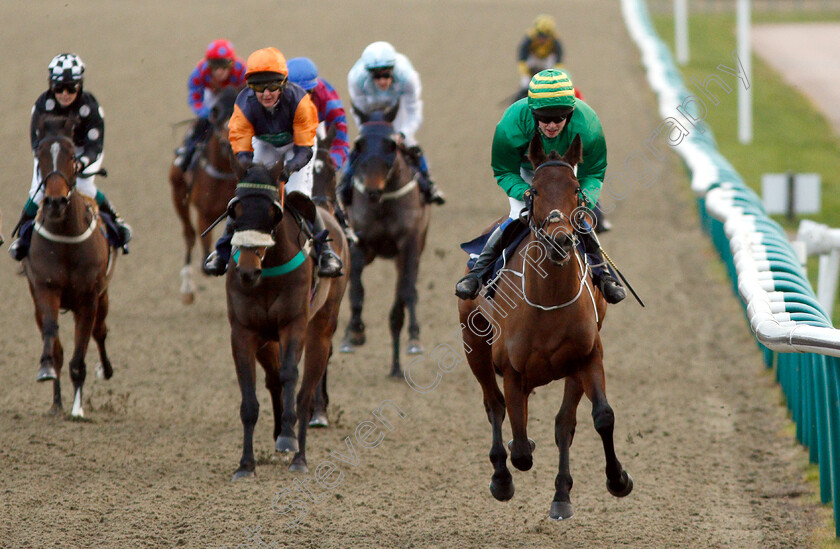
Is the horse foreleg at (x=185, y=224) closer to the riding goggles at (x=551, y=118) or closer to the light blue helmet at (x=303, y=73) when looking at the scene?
the light blue helmet at (x=303, y=73)

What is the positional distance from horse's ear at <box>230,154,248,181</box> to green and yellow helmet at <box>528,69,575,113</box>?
1597 millimetres

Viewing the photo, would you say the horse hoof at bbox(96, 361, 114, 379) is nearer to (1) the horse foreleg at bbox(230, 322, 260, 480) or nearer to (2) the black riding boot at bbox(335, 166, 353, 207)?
(2) the black riding boot at bbox(335, 166, 353, 207)

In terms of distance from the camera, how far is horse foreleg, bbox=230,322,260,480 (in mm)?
6566

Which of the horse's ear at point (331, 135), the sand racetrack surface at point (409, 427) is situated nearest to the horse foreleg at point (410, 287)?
the sand racetrack surface at point (409, 427)

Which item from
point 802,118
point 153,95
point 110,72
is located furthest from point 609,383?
point 110,72

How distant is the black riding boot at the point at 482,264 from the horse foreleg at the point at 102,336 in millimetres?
3221

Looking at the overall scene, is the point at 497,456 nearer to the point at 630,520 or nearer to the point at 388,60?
the point at 630,520

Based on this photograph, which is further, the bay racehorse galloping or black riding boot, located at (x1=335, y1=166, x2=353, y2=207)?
black riding boot, located at (x1=335, y1=166, x2=353, y2=207)

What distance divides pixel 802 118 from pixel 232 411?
14135mm

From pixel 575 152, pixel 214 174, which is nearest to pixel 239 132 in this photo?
pixel 575 152

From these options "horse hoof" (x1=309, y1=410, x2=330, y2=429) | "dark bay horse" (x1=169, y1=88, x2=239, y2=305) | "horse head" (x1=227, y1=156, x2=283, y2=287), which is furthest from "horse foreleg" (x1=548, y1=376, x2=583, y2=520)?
"dark bay horse" (x1=169, y1=88, x2=239, y2=305)

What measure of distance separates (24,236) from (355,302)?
273cm

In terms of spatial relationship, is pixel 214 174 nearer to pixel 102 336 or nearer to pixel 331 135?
pixel 102 336

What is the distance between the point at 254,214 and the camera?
20.2 ft
